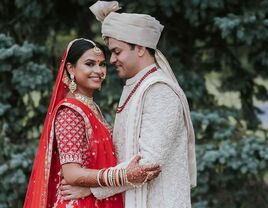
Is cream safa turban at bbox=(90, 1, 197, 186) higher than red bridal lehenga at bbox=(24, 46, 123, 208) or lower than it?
higher

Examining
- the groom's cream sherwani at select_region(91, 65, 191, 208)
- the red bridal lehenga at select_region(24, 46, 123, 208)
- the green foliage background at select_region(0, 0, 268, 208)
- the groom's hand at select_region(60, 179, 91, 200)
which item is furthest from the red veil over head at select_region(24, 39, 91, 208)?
the green foliage background at select_region(0, 0, 268, 208)

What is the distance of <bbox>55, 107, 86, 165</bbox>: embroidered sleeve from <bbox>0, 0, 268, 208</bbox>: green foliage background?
74.2 inches

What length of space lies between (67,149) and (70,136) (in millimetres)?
59

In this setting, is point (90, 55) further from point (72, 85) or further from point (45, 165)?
point (45, 165)

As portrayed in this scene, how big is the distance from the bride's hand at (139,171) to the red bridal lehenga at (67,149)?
0.64 ft

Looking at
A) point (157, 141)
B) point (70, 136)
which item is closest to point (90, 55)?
point (70, 136)

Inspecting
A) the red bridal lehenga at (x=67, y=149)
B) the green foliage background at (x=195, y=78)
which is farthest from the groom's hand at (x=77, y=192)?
the green foliage background at (x=195, y=78)

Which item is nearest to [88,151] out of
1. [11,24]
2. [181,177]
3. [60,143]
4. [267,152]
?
[60,143]

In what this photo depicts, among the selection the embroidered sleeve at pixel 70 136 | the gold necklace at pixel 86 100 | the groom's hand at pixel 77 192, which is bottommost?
the groom's hand at pixel 77 192

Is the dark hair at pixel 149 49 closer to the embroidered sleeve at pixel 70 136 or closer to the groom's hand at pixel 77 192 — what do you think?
the embroidered sleeve at pixel 70 136

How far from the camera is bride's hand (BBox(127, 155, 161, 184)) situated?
9.96ft

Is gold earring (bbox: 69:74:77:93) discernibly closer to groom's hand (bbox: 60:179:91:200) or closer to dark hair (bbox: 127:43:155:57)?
dark hair (bbox: 127:43:155:57)

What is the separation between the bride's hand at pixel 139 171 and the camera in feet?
9.96

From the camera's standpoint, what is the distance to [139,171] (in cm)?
303
